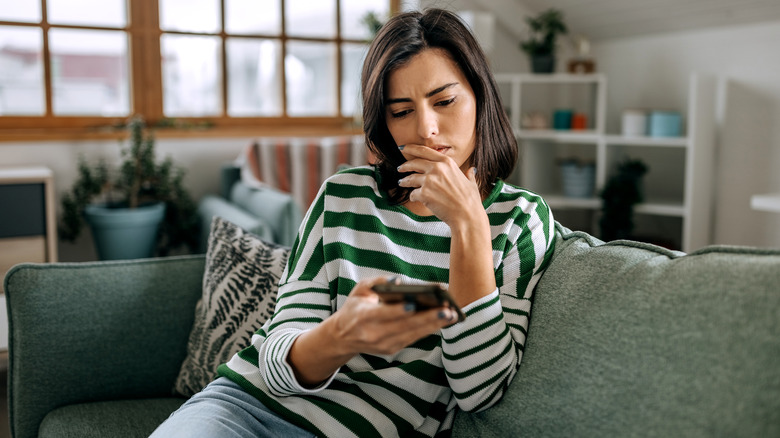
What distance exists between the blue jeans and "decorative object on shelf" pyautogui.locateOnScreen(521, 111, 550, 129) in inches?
117

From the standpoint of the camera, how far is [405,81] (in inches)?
44.7

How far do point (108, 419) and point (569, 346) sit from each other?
90 cm

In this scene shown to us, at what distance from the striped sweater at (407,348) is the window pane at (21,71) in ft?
Answer: 8.52

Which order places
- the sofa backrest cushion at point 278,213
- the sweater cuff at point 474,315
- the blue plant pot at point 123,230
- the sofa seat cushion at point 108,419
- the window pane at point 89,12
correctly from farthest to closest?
1. the window pane at point 89,12
2. the blue plant pot at point 123,230
3. the sofa backrest cushion at point 278,213
4. the sofa seat cushion at point 108,419
5. the sweater cuff at point 474,315

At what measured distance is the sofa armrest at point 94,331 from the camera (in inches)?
55.6

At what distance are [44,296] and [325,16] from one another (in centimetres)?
274

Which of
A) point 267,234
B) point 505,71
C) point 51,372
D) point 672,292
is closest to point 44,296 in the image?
point 51,372

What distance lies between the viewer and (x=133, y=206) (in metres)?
3.12

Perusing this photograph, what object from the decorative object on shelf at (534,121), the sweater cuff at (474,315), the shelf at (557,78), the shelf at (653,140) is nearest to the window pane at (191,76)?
the shelf at (557,78)

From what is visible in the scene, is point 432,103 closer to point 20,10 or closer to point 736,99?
point 736,99

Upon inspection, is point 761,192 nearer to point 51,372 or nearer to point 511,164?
point 511,164

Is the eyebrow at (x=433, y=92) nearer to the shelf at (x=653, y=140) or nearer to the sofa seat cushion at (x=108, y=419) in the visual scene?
the sofa seat cushion at (x=108, y=419)

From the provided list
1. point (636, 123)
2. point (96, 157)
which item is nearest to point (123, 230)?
point (96, 157)

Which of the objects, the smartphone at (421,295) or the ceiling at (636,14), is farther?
the ceiling at (636,14)
